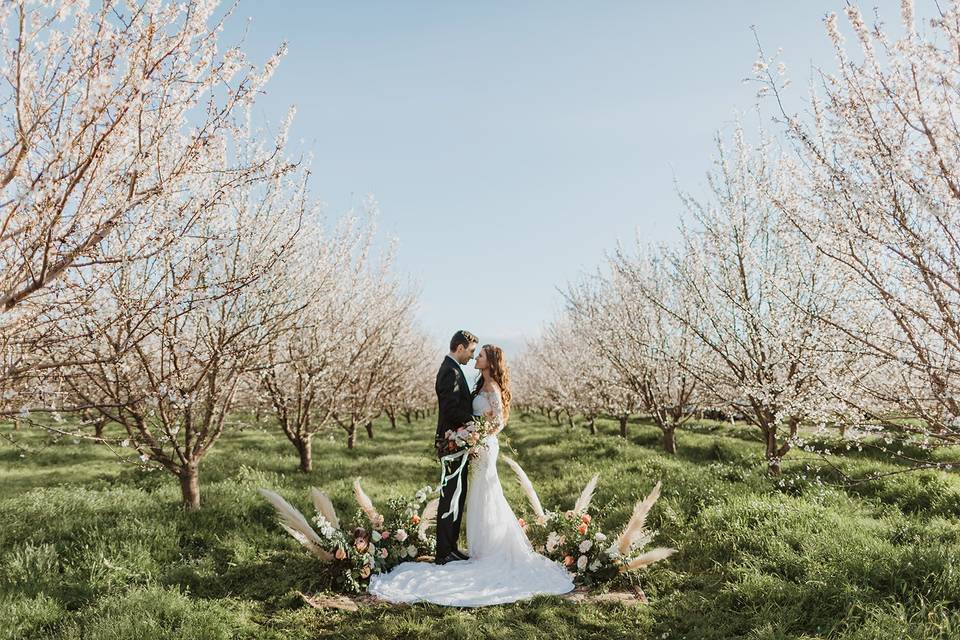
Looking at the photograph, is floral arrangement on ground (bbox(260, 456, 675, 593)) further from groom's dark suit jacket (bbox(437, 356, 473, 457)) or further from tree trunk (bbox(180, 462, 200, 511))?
tree trunk (bbox(180, 462, 200, 511))

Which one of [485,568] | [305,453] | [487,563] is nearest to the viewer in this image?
[485,568]

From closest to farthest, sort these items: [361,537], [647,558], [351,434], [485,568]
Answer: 1. [647,558]
2. [361,537]
3. [485,568]
4. [351,434]

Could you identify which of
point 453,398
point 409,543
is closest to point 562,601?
point 409,543

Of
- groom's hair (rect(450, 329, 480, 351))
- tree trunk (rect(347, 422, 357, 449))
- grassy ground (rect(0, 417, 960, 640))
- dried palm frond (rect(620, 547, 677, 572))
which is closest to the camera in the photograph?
grassy ground (rect(0, 417, 960, 640))

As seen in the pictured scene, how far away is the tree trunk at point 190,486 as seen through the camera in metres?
7.20

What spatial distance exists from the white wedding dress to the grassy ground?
0.31m

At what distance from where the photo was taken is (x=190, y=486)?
729cm

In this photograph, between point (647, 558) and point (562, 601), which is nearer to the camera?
point (562, 601)

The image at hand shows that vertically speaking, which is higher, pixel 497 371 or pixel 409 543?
pixel 497 371

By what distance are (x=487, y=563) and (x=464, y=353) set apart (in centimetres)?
253

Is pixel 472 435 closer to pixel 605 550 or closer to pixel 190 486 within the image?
pixel 605 550

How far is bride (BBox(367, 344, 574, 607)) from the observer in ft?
18.6

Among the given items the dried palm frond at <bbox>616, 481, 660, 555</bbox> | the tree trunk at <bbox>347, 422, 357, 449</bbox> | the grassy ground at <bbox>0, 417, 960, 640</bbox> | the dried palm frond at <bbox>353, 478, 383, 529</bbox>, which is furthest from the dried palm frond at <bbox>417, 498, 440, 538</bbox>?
the tree trunk at <bbox>347, 422, 357, 449</bbox>

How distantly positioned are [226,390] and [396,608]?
12.2ft
